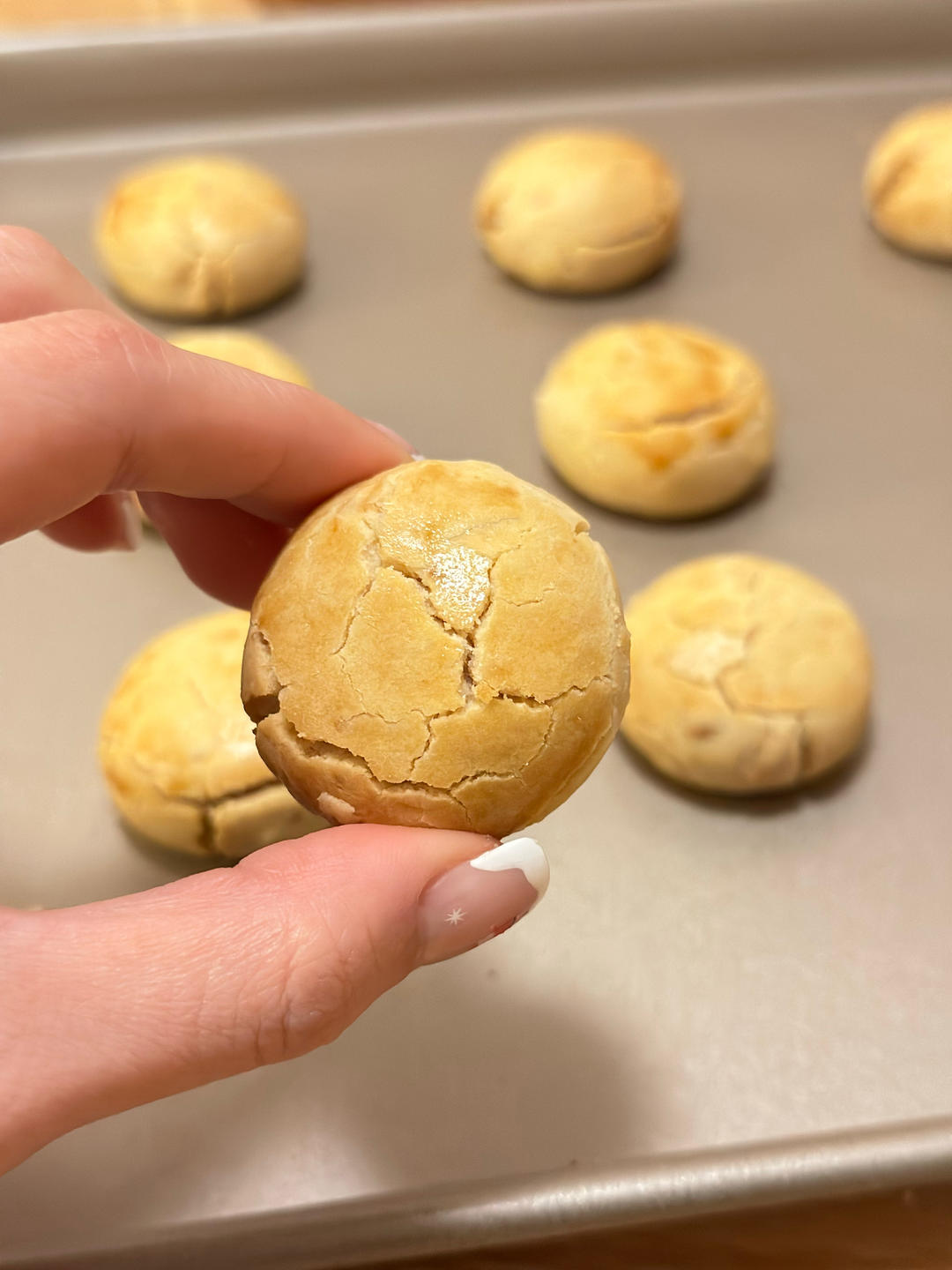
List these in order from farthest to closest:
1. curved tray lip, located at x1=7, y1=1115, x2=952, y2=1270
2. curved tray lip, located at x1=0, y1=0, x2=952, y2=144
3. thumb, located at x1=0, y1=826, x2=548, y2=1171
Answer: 1. curved tray lip, located at x1=0, y1=0, x2=952, y2=144
2. curved tray lip, located at x1=7, y1=1115, x2=952, y2=1270
3. thumb, located at x1=0, y1=826, x2=548, y2=1171

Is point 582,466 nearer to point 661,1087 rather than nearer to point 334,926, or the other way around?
point 661,1087

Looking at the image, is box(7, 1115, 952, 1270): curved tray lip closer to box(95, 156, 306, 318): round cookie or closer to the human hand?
the human hand

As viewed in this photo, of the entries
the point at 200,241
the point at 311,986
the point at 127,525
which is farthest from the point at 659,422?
the point at 311,986

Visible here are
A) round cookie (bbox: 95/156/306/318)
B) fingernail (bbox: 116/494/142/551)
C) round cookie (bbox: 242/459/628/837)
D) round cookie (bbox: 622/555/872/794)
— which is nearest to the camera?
round cookie (bbox: 242/459/628/837)

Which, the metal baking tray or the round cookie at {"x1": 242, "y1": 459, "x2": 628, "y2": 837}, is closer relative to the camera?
the round cookie at {"x1": 242, "y1": 459, "x2": 628, "y2": 837}

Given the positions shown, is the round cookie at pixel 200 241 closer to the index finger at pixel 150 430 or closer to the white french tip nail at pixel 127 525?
the white french tip nail at pixel 127 525

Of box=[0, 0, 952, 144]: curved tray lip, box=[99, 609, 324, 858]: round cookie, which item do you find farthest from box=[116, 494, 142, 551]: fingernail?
box=[0, 0, 952, 144]: curved tray lip

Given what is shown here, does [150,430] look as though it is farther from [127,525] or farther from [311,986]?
[311,986]
